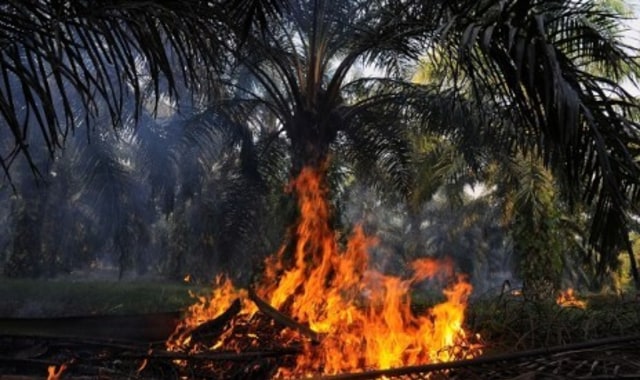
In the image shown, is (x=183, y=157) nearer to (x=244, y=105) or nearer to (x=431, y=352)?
(x=244, y=105)

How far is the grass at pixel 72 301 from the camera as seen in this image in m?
13.4

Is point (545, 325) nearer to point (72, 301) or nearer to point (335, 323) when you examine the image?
point (335, 323)

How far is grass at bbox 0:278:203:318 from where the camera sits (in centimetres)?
1336

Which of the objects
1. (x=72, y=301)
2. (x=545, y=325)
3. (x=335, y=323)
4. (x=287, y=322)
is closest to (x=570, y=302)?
(x=545, y=325)

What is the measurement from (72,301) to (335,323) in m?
11.7

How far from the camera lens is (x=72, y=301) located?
14258mm

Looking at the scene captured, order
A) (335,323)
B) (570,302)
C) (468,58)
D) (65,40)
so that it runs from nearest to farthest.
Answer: (65,40)
(468,58)
(335,323)
(570,302)

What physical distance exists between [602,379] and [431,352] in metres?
1.54

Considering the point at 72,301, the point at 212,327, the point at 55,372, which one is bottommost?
the point at 72,301

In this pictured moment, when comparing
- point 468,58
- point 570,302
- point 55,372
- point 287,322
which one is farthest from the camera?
point 570,302

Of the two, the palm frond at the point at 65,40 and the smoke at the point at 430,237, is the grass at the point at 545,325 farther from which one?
the smoke at the point at 430,237

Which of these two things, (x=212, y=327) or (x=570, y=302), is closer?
(x=212, y=327)

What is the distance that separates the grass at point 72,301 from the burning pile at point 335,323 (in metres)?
6.88

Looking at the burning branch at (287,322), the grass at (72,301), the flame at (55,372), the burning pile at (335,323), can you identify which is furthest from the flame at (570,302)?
the grass at (72,301)
